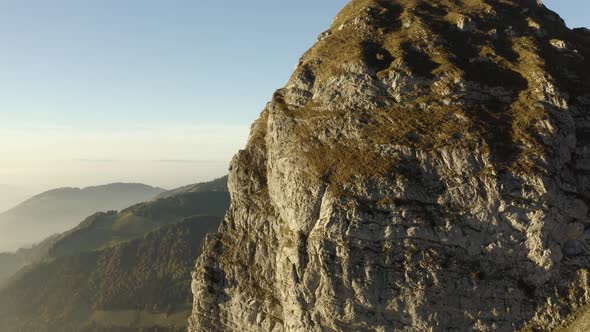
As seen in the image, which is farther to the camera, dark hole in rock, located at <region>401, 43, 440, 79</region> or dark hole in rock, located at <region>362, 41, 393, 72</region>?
dark hole in rock, located at <region>362, 41, 393, 72</region>

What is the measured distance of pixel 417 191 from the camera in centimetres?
5200

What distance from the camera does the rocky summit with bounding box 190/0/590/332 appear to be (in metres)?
48.4

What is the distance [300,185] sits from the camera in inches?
2244

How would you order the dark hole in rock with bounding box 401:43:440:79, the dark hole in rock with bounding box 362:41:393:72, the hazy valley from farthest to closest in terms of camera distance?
the dark hole in rock with bounding box 362:41:393:72 → the dark hole in rock with bounding box 401:43:440:79 → the hazy valley

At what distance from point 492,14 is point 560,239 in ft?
146

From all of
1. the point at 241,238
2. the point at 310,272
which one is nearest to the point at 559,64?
the point at 310,272

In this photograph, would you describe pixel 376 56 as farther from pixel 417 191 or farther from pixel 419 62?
pixel 417 191

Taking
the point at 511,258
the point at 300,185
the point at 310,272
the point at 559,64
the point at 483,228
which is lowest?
the point at 310,272

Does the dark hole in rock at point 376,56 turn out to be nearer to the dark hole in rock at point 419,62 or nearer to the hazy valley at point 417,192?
the hazy valley at point 417,192

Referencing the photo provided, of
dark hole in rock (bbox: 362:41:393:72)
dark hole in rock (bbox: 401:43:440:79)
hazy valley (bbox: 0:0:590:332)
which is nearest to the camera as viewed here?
hazy valley (bbox: 0:0:590:332)

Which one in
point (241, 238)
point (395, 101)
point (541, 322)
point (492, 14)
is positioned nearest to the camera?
point (541, 322)

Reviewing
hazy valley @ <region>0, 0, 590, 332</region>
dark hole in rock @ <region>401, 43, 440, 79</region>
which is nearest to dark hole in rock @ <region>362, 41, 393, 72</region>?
hazy valley @ <region>0, 0, 590, 332</region>

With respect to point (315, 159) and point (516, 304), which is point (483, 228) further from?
point (315, 159)

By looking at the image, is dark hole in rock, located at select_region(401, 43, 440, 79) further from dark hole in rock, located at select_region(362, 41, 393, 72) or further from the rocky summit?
dark hole in rock, located at select_region(362, 41, 393, 72)
